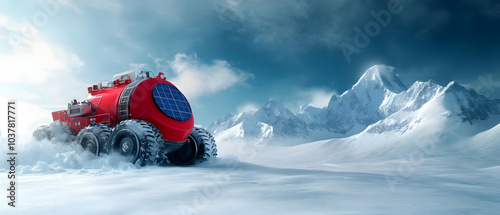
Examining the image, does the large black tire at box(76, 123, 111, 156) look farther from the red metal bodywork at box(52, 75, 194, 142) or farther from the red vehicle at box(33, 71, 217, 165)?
the red metal bodywork at box(52, 75, 194, 142)

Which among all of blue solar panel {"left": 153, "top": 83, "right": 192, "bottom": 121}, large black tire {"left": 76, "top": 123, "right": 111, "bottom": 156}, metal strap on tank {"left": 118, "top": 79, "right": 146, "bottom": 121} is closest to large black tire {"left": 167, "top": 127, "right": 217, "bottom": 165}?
blue solar panel {"left": 153, "top": 83, "right": 192, "bottom": 121}

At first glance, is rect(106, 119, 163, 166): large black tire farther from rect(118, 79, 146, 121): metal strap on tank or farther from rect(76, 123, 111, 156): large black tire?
rect(118, 79, 146, 121): metal strap on tank

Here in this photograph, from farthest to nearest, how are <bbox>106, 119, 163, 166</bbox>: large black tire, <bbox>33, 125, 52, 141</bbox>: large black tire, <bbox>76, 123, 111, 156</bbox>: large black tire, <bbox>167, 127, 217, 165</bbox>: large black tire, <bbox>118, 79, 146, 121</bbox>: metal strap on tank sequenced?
<bbox>33, 125, 52, 141</bbox>: large black tire < <bbox>167, 127, 217, 165</bbox>: large black tire < <bbox>118, 79, 146, 121</bbox>: metal strap on tank < <bbox>76, 123, 111, 156</bbox>: large black tire < <bbox>106, 119, 163, 166</bbox>: large black tire

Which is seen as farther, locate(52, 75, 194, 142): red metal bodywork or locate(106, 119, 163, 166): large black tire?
locate(52, 75, 194, 142): red metal bodywork

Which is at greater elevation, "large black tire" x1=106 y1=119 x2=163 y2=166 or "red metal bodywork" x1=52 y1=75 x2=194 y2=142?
"red metal bodywork" x1=52 y1=75 x2=194 y2=142

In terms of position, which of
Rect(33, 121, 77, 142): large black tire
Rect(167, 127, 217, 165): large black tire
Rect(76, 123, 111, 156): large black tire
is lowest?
Rect(167, 127, 217, 165): large black tire

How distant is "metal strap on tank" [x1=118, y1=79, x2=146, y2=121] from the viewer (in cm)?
1198

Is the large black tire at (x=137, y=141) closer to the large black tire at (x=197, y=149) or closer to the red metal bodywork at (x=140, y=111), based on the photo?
the red metal bodywork at (x=140, y=111)

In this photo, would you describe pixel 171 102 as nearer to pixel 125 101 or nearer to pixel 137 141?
pixel 125 101

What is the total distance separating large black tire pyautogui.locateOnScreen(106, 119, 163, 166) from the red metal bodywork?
20.5 inches

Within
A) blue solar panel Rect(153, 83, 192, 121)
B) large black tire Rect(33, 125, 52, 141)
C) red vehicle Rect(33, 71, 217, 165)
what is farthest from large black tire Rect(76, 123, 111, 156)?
large black tire Rect(33, 125, 52, 141)

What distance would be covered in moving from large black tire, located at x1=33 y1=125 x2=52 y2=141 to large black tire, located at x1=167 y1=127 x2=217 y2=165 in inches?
294

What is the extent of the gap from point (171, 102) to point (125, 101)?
6.14ft

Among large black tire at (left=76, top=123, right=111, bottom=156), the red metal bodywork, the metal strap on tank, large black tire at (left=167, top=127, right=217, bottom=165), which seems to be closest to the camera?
the red metal bodywork
